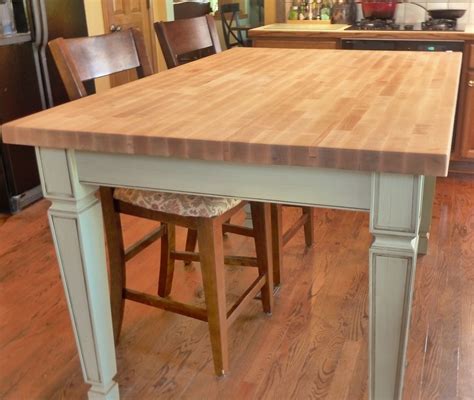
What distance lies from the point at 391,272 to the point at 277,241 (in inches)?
38.1

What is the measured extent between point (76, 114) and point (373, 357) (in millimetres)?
898

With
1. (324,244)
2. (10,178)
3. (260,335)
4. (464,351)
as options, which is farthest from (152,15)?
(464,351)

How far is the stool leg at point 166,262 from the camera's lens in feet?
6.64

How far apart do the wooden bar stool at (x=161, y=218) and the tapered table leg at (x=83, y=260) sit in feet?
0.77

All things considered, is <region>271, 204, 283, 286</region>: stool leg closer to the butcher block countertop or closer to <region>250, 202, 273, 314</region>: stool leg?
<region>250, 202, 273, 314</region>: stool leg

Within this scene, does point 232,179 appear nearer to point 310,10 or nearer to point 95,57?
point 95,57

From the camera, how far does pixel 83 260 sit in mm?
1415

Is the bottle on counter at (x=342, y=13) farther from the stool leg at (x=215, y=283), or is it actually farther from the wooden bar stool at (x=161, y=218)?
the stool leg at (x=215, y=283)

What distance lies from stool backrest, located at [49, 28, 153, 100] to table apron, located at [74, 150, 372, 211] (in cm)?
42

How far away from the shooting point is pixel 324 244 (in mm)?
2615

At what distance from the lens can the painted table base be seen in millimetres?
1102

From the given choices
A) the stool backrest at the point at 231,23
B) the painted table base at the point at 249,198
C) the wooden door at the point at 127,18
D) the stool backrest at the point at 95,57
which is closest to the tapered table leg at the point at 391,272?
the painted table base at the point at 249,198

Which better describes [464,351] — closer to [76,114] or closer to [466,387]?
[466,387]

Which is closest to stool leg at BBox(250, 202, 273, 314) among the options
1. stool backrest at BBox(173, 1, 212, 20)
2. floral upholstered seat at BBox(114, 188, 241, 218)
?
floral upholstered seat at BBox(114, 188, 241, 218)
